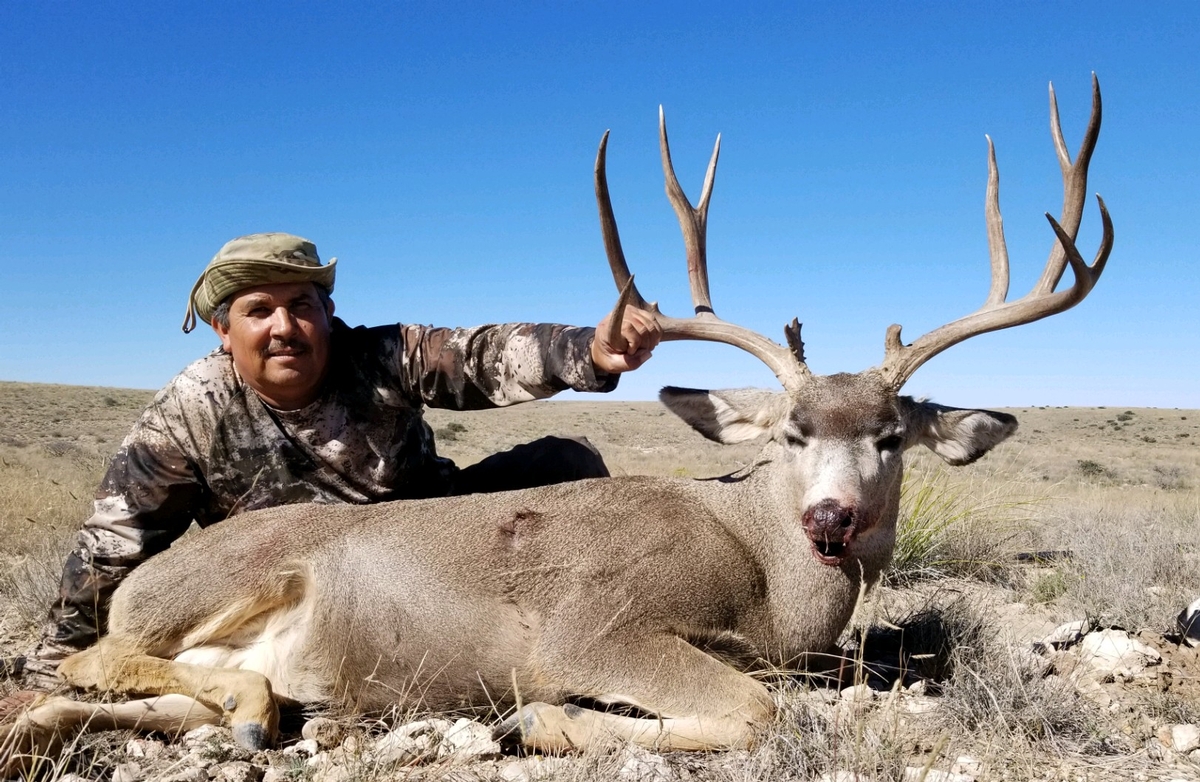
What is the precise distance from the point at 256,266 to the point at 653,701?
2860mm

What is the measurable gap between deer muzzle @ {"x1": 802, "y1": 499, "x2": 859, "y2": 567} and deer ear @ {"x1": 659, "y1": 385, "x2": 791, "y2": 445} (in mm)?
930

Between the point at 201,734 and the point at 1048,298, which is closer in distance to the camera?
the point at 201,734

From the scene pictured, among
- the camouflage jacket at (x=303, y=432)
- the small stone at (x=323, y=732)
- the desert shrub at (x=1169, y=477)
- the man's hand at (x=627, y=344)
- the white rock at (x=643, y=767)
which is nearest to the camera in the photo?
the white rock at (x=643, y=767)

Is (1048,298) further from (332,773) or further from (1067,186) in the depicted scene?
(332,773)

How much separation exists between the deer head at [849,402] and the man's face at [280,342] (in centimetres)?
163

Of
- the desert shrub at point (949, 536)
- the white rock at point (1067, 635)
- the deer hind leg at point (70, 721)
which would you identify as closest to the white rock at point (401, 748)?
the deer hind leg at point (70, 721)

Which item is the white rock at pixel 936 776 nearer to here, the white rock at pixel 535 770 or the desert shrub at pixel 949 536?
the white rock at pixel 535 770

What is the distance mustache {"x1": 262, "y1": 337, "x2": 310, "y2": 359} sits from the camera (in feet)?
15.3

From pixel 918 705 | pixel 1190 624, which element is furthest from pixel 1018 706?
pixel 1190 624

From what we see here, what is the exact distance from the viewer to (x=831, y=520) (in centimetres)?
349

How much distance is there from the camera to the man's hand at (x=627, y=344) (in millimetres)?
4012

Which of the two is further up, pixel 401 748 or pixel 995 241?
pixel 995 241

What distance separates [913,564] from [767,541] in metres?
2.93

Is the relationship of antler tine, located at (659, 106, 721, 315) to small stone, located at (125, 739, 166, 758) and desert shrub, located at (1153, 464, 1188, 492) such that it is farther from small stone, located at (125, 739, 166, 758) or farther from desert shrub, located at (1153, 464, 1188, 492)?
desert shrub, located at (1153, 464, 1188, 492)
